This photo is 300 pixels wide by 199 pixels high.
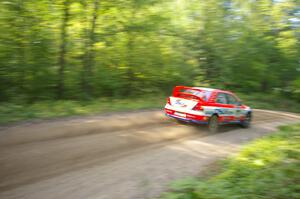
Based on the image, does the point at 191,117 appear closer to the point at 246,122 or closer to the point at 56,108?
the point at 246,122

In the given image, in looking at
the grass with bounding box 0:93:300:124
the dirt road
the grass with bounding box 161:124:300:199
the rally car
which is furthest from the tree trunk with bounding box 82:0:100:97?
the grass with bounding box 161:124:300:199

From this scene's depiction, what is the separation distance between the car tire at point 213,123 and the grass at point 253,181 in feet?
13.1

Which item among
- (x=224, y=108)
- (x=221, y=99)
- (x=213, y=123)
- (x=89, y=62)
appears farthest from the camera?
(x=89, y=62)

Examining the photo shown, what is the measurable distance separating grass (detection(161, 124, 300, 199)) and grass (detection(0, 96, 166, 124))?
664 cm

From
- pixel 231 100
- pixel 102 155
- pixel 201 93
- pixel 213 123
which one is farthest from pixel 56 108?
pixel 231 100

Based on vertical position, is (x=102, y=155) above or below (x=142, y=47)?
below

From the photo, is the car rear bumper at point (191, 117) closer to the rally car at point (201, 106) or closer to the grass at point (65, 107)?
the rally car at point (201, 106)

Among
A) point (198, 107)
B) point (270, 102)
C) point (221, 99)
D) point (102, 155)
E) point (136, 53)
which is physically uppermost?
point (136, 53)

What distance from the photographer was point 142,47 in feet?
56.7

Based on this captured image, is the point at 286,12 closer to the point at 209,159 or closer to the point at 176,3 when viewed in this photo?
the point at 176,3

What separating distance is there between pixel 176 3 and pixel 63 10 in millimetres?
11230

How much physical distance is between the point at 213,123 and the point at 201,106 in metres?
1.18

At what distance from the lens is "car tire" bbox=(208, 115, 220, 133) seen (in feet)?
35.4

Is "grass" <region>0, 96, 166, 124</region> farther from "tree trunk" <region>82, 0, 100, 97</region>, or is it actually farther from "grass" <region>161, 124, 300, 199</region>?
"grass" <region>161, 124, 300, 199</region>
